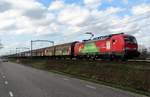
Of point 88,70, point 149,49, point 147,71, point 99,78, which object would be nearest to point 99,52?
point 88,70

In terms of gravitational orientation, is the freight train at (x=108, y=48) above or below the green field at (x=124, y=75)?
above

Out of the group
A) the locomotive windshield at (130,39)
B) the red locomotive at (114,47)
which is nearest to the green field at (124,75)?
the red locomotive at (114,47)

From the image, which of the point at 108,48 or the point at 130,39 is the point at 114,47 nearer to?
the point at 108,48

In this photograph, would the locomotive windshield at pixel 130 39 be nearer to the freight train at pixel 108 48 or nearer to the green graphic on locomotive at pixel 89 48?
the freight train at pixel 108 48

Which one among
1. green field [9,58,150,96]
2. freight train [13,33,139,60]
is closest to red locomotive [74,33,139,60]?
freight train [13,33,139,60]

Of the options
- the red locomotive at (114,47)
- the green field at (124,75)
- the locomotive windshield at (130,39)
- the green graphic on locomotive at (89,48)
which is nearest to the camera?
the green field at (124,75)

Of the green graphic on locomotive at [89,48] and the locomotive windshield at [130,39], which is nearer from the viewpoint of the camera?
the locomotive windshield at [130,39]

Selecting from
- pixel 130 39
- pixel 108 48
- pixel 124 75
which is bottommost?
pixel 124 75

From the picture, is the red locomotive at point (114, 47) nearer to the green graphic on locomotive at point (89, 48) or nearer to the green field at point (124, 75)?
the green graphic on locomotive at point (89, 48)

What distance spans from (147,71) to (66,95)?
916 centimetres

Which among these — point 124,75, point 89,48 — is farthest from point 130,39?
point 124,75

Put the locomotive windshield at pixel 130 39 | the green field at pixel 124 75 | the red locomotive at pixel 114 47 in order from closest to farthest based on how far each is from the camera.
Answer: the green field at pixel 124 75 < the red locomotive at pixel 114 47 < the locomotive windshield at pixel 130 39

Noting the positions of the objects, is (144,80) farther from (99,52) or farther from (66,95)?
(99,52)

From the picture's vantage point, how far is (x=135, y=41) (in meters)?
42.4
